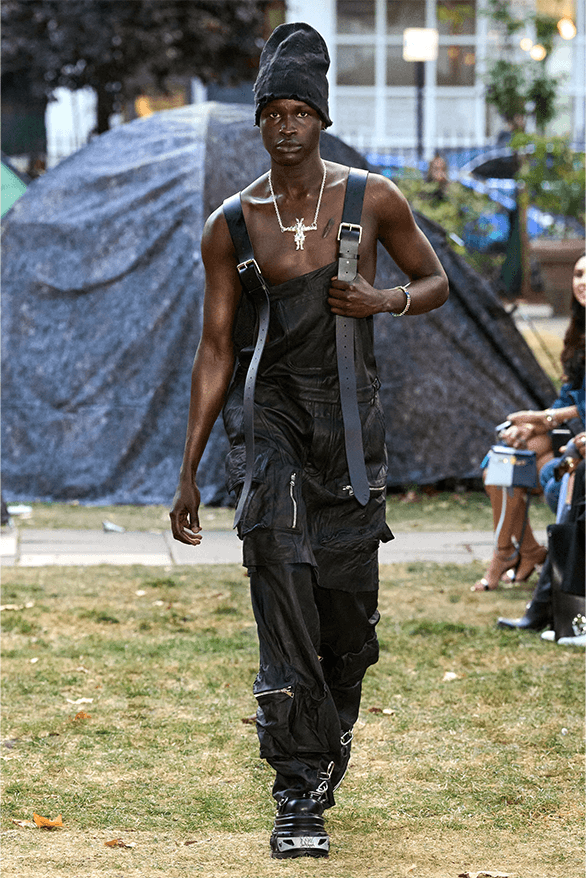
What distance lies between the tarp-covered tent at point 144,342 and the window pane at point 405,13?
15.6m

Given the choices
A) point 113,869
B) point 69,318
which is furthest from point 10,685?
point 69,318

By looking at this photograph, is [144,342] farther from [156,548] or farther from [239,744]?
[239,744]

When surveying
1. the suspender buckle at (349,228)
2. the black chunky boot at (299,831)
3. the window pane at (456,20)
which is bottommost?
the black chunky boot at (299,831)

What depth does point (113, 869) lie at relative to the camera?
3.53m

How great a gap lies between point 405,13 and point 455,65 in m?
1.36

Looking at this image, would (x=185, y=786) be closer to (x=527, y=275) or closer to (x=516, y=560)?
(x=516, y=560)

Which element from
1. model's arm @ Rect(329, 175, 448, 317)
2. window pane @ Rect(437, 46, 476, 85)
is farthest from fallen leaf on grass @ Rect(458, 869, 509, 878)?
window pane @ Rect(437, 46, 476, 85)

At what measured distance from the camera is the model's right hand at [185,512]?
3.88m

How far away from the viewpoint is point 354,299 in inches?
144

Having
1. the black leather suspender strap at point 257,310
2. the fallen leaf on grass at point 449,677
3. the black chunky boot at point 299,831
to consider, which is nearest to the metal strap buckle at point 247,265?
the black leather suspender strap at point 257,310

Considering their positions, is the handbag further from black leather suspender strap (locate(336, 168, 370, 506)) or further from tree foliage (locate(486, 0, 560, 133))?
tree foliage (locate(486, 0, 560, 133))

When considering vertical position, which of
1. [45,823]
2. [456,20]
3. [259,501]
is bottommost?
[45,823]

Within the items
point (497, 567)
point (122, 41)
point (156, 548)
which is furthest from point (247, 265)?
point (122, 41)

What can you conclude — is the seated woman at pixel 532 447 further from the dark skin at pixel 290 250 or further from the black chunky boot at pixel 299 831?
the black chunky boot at pixel 299 831
